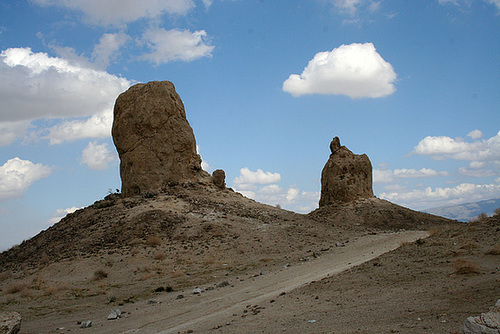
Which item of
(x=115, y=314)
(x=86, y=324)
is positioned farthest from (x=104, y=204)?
(x=86, y=324)

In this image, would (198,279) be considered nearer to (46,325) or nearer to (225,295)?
(225,295)

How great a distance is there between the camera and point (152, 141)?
27.3 metres

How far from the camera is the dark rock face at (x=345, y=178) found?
33.0m

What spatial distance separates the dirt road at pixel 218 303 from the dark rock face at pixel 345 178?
678 inches

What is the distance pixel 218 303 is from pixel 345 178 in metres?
24.8

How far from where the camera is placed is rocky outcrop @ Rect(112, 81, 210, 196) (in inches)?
1064

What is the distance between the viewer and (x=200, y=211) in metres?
23.7

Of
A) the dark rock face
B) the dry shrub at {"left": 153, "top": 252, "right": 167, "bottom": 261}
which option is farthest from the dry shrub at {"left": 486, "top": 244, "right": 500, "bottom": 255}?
the dark rock face

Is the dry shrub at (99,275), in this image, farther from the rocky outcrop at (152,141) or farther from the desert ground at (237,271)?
the rocky outcrop at (152,141)

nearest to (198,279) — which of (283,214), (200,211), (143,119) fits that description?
(200,211)

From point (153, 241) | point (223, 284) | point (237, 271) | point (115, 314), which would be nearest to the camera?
point (115, 314)

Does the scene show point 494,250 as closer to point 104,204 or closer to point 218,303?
point 218,303

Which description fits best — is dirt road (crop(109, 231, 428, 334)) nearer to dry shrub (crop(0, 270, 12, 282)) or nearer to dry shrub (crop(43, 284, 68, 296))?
dry shrub (crop(43, 284, 68, 296))

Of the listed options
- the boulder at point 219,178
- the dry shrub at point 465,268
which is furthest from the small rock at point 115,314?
the boulder at point 219,178
